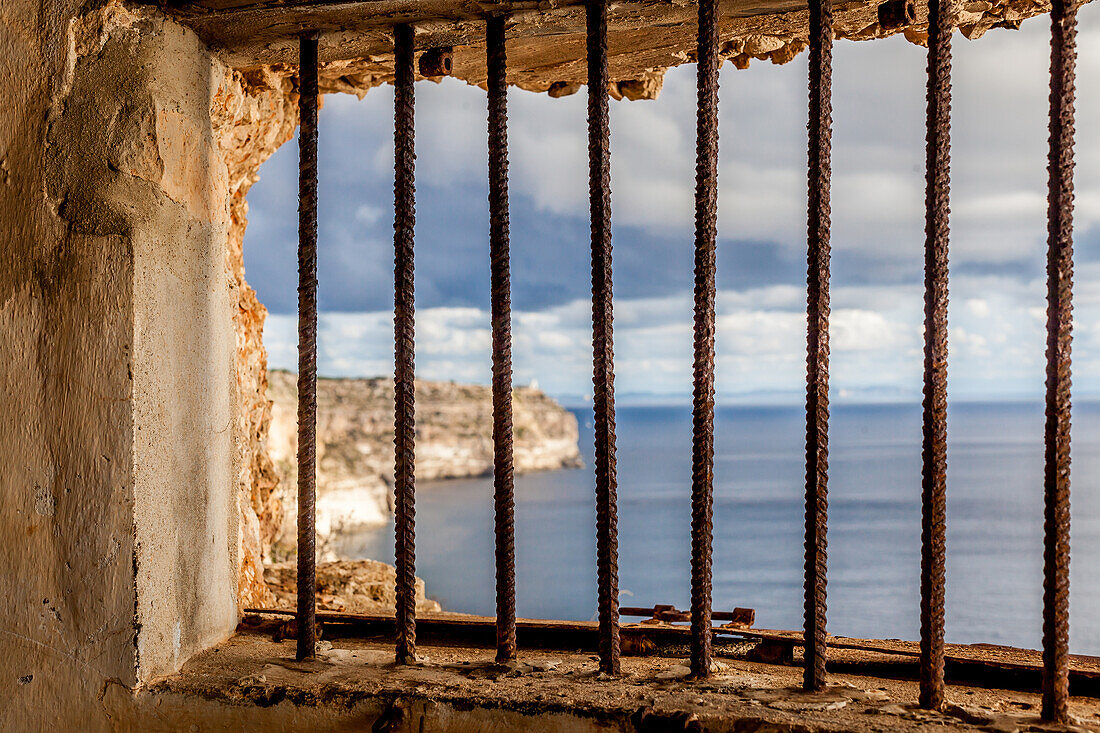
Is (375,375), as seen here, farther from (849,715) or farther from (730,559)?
(849,715)

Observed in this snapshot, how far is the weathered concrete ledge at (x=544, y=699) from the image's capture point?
1.14 meters

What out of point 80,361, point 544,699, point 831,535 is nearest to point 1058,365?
point 544,699

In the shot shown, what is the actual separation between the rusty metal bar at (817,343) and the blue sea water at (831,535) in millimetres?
3781

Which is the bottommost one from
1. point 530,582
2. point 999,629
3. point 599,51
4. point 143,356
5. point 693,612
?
point 530,582

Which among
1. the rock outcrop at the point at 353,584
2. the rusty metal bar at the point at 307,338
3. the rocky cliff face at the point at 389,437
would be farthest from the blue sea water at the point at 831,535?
the rusty metal bar at the point at 307,338

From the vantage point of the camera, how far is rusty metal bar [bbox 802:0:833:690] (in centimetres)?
119

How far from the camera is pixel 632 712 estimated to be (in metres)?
1.16

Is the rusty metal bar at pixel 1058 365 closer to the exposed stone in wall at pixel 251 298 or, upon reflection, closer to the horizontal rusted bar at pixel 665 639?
the horizontal rusted bar at pixel 665 639

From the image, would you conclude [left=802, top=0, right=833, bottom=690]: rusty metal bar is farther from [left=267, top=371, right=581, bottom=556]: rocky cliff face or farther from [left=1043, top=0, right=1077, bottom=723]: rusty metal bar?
[left=267, top=371, right=581, bottom=556]: rocky cliff face

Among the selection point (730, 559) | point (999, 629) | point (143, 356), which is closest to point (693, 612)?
point (143, 356)

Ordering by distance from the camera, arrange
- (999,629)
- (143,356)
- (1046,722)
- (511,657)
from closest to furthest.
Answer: (1046,722), (143,356), (511,657), (999,629)

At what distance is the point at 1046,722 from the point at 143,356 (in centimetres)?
145

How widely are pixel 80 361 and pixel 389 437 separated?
14.2m

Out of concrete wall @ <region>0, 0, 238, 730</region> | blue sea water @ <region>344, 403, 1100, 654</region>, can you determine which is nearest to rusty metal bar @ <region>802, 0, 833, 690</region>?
concrete wall @ <region>0, 0, 238, 730</region>
